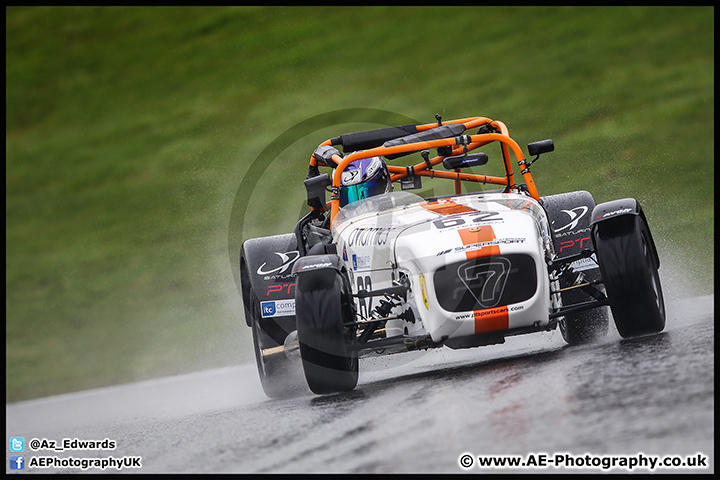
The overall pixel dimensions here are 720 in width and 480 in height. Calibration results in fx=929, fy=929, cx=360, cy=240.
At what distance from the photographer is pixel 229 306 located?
53.4 feet

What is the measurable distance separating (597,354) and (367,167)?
2.97m

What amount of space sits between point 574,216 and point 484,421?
3.76 meters

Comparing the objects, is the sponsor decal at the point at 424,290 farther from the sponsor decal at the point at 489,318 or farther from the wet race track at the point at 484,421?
the wet race track at the point at 484,421

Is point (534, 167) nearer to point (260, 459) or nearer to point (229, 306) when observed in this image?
point (229, 306)

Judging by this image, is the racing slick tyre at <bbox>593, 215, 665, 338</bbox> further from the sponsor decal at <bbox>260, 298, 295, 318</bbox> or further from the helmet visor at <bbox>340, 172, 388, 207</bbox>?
the sponsor decal at <bbox>260, 298, 295, 318</bbox>

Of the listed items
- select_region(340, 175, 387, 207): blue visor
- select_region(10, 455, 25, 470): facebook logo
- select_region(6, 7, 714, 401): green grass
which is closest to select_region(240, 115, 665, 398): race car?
select_region(340, 175, 387, 207): blue visor

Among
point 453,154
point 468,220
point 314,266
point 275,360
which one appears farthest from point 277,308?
point 468,220

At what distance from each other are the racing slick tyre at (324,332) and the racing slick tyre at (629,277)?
1805 mm

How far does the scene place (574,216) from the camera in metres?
8.07

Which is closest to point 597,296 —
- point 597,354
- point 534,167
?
point 597,354

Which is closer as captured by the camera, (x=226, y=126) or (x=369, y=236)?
(x=369, y=236)

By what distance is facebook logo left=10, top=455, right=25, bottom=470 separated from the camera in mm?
6484

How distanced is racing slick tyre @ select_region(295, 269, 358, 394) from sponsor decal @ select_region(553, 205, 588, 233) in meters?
2.38

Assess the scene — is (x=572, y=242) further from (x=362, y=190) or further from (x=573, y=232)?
(x=362, y=190)
